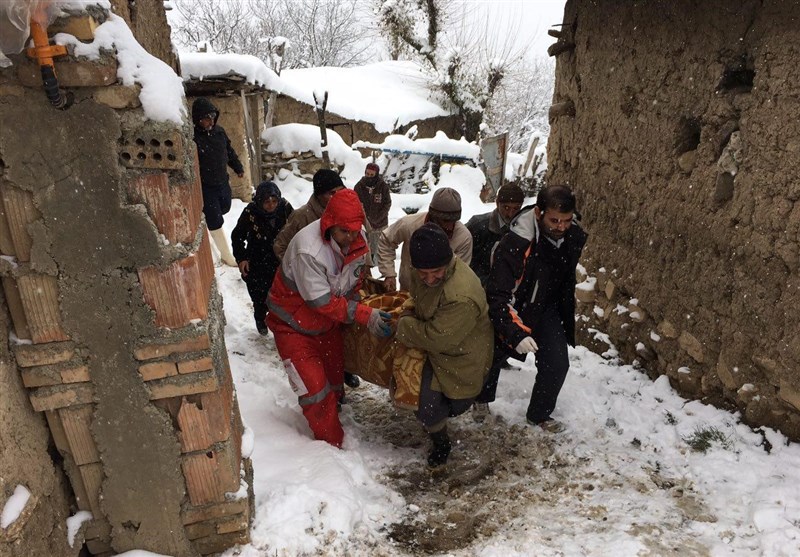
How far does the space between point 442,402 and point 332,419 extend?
697mm

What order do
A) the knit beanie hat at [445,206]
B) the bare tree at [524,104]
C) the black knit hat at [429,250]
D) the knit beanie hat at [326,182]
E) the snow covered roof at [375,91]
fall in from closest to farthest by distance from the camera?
the black knit hat at [429,250] → the knit beanie hat at [445,206] → the knit beanie hat at [326,182] → the snow covered roof at [375,91] → the bare tree at [524,104]

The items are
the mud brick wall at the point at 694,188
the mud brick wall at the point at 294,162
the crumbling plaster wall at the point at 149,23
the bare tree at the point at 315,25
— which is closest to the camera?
the crumbling plaster wall at the point at 149,23

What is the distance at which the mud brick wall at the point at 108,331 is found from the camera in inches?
74.1

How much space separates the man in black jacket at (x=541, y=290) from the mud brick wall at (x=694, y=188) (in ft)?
2.58

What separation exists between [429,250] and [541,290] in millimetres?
968

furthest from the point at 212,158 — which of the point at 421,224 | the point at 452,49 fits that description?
the point at 452,49

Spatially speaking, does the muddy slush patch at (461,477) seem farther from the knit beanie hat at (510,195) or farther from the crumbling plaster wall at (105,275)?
the knit beanie hat at (510,195)

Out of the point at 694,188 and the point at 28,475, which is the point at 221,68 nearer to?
the point at 694,188

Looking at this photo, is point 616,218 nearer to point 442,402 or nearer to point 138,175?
point 442,402

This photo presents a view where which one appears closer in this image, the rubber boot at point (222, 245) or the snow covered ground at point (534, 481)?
the snow covered ground at point (534, 481)

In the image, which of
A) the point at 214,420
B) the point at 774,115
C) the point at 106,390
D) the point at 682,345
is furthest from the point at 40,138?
the point at 682,345

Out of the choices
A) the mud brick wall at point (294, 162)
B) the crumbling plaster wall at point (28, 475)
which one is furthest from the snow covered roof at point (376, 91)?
the crumbling plaster wall at point (28, 475)

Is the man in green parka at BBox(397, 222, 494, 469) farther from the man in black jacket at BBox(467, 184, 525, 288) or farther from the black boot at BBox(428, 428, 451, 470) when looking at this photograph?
the man in black jacket at BBox(467, 184, 525, 288)

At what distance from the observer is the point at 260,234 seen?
4.55 meters
